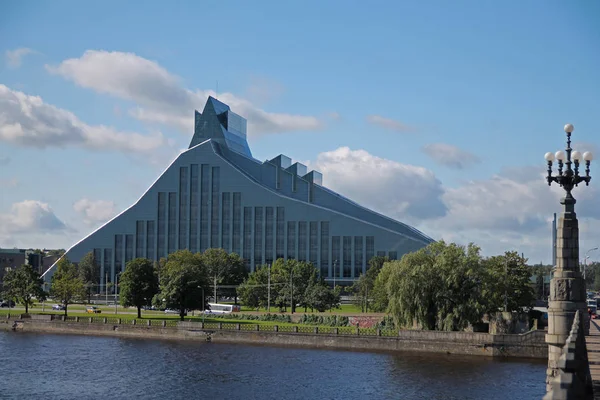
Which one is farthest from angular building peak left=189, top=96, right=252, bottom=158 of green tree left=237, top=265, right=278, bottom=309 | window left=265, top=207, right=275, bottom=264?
green tree left=237, top=265, right=278, bottom=309

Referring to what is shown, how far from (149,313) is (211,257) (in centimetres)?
2178

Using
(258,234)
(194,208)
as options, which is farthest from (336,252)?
(194,208)

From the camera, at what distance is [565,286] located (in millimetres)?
24516

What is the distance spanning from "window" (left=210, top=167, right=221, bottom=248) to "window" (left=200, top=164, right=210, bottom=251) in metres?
0.95

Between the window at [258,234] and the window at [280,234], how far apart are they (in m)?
3.07

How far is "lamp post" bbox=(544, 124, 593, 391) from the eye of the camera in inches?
961

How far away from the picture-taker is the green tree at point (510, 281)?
213 ft

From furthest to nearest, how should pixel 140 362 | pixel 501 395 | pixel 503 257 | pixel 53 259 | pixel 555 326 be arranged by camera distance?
1. pixel 53 259
2. pixel 503 257
3. pixel 140 362
4. pixel 501 395
5. pixel 555 326

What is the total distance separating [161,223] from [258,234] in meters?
18.9

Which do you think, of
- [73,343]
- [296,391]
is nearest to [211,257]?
[73,343]

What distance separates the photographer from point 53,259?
17438 cm

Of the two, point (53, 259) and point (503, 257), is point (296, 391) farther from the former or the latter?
point (53, 259)

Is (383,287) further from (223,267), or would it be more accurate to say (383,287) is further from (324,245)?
(324,245)

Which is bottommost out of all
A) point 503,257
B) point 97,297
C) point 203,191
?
point 97,297
